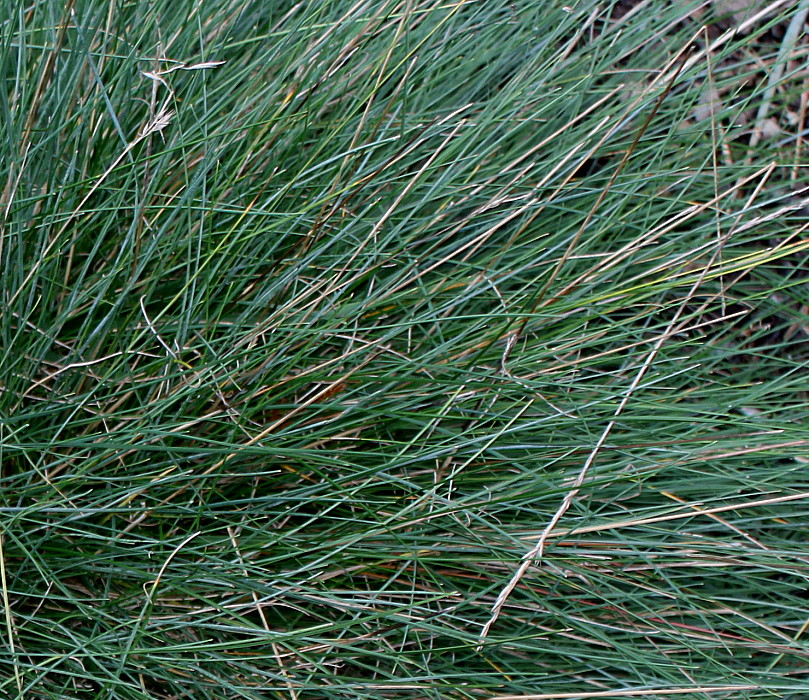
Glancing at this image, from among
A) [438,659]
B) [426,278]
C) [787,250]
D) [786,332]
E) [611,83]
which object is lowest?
[438,659]

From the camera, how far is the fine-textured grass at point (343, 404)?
0.94 metres

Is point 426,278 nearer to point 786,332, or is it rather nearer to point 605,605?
point 605,605

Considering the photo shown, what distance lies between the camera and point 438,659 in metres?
1.02

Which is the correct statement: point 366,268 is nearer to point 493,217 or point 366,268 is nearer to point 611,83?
point 493,217

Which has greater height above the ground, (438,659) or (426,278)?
(426,278)

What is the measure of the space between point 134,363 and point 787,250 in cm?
85

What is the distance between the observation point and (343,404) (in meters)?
1.01

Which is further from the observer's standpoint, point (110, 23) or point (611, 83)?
point (611, 83)

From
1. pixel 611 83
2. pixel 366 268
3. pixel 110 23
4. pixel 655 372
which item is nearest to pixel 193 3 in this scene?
pixel 110 23

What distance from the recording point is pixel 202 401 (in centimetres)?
100

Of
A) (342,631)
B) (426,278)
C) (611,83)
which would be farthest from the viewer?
(611,83)

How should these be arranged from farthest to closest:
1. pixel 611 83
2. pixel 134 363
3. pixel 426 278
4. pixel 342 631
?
1. pixel 611 83
2. pixel 426 278
3. pixel 134 363
4. pixel 342 631

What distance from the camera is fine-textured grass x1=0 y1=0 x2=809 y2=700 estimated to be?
0.94 metres

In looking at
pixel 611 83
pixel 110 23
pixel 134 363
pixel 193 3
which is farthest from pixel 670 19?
pixel 134 363
